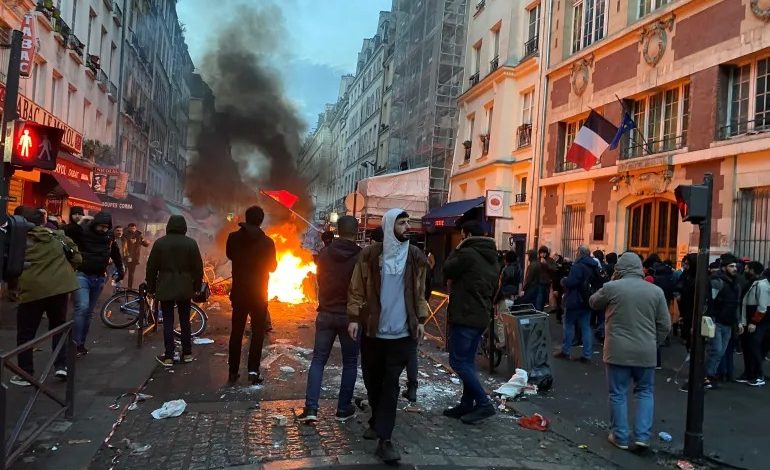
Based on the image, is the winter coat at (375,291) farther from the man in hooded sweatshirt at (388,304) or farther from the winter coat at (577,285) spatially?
the winter coat at (577,285)

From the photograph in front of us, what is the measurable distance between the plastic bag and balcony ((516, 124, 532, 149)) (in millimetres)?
14912

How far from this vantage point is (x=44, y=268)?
541 cm

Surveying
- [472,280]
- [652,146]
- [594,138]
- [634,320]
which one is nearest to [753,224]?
[652,146]

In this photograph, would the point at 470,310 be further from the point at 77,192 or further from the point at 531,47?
the point at 531,47

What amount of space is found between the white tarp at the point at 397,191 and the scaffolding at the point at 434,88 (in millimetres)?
894

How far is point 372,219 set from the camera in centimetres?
2452

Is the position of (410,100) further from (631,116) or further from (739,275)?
(739,275)

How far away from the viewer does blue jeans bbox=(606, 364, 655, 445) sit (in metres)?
4.68

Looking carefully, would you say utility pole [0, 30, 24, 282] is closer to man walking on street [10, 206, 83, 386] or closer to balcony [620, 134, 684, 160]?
man walking on street [10, 206, 83, 386]

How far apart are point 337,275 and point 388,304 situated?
2.67 feet

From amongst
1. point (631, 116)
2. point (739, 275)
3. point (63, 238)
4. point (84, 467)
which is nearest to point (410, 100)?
point (631, 116)

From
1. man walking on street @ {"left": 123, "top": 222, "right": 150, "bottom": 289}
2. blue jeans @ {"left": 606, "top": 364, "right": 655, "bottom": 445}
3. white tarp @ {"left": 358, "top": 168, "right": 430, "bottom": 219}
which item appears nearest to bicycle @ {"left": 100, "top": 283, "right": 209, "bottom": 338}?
man walking on street @ {"left": 123, "top": 222, "right": 150, "bottom": 289}

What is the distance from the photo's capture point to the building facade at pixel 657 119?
34.0 ft

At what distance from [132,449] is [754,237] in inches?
401
